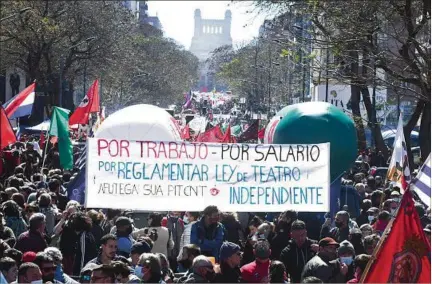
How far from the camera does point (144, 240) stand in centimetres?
976

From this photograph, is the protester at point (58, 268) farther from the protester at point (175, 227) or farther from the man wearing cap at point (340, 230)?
the man wearing cap at point (340, 230)

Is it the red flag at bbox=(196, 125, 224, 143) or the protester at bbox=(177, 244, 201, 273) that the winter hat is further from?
the red flag at bbox=(196, 125, 224, 143)

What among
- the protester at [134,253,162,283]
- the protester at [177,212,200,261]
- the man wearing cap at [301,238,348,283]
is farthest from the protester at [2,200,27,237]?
the protester at [134,253,162,283]

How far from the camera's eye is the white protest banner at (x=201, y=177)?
35.1ft

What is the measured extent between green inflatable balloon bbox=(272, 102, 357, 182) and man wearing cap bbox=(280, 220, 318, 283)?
22.7 ft

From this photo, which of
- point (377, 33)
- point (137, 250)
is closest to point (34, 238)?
point (137, 250)

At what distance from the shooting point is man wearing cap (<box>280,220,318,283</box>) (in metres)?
10.0

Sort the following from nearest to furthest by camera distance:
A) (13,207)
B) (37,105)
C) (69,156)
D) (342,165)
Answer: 1. (13,207)
2. (342,165)
3. (69,156)
4. (37,105)

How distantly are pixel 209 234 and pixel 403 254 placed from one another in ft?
13.2

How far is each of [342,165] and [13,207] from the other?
22.6 feet

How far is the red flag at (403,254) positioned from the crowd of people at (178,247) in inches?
25.8

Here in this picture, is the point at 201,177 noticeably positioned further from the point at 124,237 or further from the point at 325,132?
the point at 325,132

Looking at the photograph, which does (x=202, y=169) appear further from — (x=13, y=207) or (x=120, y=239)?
(x=13, y=207)

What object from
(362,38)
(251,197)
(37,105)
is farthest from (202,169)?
(37,105)
